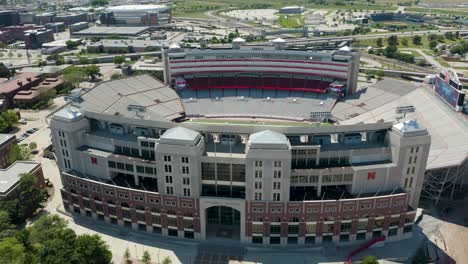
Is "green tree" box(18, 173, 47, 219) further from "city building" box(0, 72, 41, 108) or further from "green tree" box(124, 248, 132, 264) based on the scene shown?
"city building" box(0, 72, 41, 108)

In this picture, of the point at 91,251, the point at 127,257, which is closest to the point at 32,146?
the point at 127,257

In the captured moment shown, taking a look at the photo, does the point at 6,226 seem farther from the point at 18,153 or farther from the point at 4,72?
the point at 4,72

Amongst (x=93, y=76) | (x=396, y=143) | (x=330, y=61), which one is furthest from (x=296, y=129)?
(x=93, y=76)

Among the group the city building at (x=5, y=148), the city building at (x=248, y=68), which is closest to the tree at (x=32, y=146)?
the city building at (x=5, y=148)

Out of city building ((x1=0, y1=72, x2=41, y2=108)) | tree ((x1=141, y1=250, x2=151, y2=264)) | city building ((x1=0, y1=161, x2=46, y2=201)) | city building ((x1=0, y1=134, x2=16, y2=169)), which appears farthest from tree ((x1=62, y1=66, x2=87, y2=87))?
tree ((x1=141, y1=250, x2=151, y2=264))

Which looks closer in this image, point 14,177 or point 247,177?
point 247,177

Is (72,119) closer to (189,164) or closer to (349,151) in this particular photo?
(189,164)
